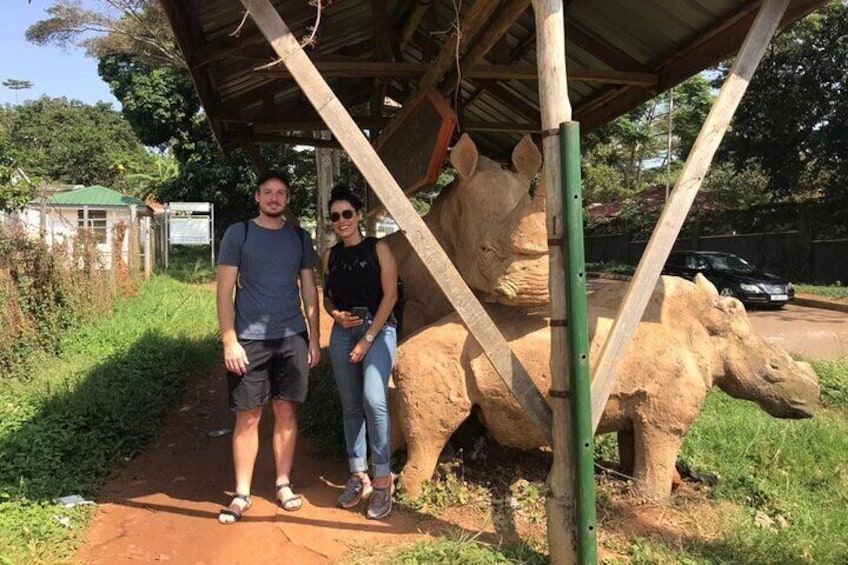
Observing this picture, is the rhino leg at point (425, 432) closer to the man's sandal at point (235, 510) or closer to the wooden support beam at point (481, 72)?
the man's sandal at point (235, 510)

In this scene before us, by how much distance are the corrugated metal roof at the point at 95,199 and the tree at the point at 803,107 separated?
22.5m

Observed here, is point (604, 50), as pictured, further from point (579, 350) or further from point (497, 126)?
point (579, 350)

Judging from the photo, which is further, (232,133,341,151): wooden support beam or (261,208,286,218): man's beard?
(232,133,341,151): wooden support beam

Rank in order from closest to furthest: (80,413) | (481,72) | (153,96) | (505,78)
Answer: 1. (481,72)
2. (505,78)
3. (80,413)
4. (153,96)

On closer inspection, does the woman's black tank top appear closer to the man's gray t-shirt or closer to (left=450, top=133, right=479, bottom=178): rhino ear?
the man's gray t-shirt

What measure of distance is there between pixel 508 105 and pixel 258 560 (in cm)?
523

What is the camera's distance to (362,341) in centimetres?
396

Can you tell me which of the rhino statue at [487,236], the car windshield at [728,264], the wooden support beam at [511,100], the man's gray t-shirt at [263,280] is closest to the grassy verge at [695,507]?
the rhino statue at [487,236]

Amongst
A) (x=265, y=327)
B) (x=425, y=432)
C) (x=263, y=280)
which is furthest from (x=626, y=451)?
(x=263, y=280)

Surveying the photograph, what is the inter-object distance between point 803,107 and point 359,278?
21.3m

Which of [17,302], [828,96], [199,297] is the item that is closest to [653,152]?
[828,96]

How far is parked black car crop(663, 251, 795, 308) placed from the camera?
1656 centimetres

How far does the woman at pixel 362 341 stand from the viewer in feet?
13.0

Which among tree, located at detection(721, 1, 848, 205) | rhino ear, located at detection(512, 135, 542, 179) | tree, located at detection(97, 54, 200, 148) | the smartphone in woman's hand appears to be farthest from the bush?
tree, located at detection(721, 1, 848, 205)
